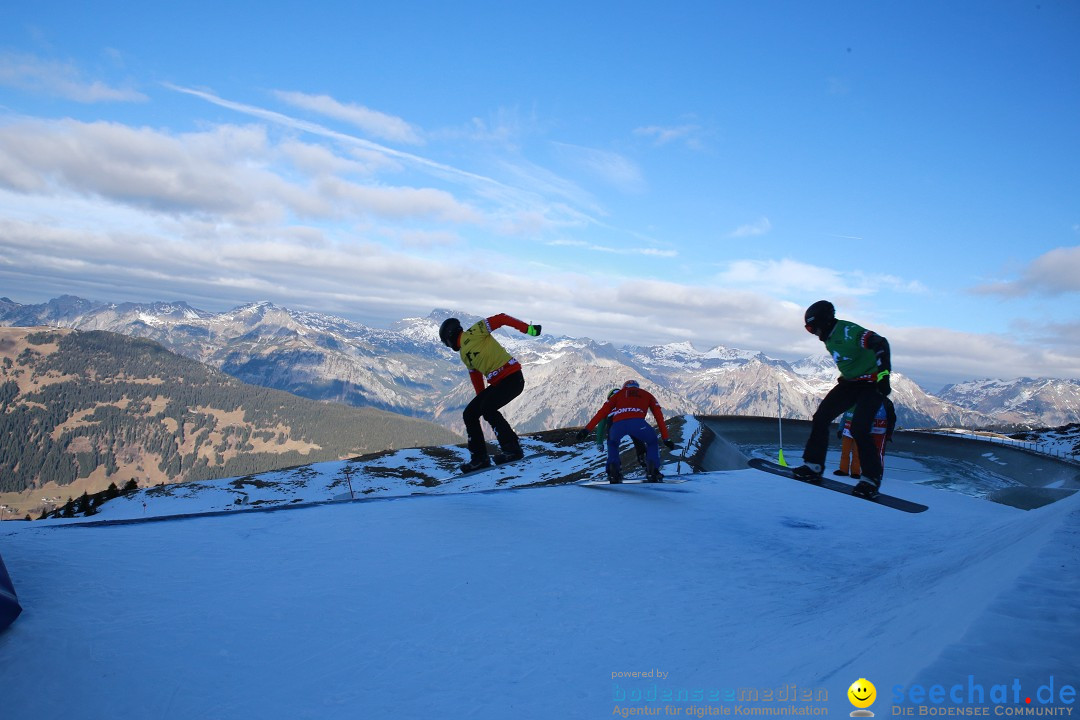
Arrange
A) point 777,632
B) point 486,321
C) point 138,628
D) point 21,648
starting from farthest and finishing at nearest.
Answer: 1. point 486,321
2. point 777,632
3. point 138,628
4. point 21,648

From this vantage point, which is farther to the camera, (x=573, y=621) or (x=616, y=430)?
(x=616, y=430)

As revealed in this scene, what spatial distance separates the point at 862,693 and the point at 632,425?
9.22m

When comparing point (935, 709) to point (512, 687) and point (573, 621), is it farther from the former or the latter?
point (573, 621)

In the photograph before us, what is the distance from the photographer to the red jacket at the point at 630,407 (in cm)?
1227

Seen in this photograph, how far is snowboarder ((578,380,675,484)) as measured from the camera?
1227 cm

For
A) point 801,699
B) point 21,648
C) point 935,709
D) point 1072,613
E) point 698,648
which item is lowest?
point 21,648

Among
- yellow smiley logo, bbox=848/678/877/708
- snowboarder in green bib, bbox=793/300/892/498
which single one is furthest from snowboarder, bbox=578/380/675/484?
yellow smiley logo, bbox=848/678/877/708

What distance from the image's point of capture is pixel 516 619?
5188 mm

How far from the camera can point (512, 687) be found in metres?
4.14

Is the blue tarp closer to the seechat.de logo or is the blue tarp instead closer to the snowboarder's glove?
the seechat.de logo

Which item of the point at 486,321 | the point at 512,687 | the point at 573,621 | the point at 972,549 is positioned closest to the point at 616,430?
the point at 486,321

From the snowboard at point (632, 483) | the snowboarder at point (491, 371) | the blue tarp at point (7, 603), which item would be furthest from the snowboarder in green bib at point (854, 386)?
the blue tarp at point (7, 603)

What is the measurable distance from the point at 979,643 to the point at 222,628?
5.04 metres

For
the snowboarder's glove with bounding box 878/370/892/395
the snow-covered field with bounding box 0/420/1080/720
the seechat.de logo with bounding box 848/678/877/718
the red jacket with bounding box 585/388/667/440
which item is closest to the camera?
the seechat.de logo with bounding box 848/678/877/718
